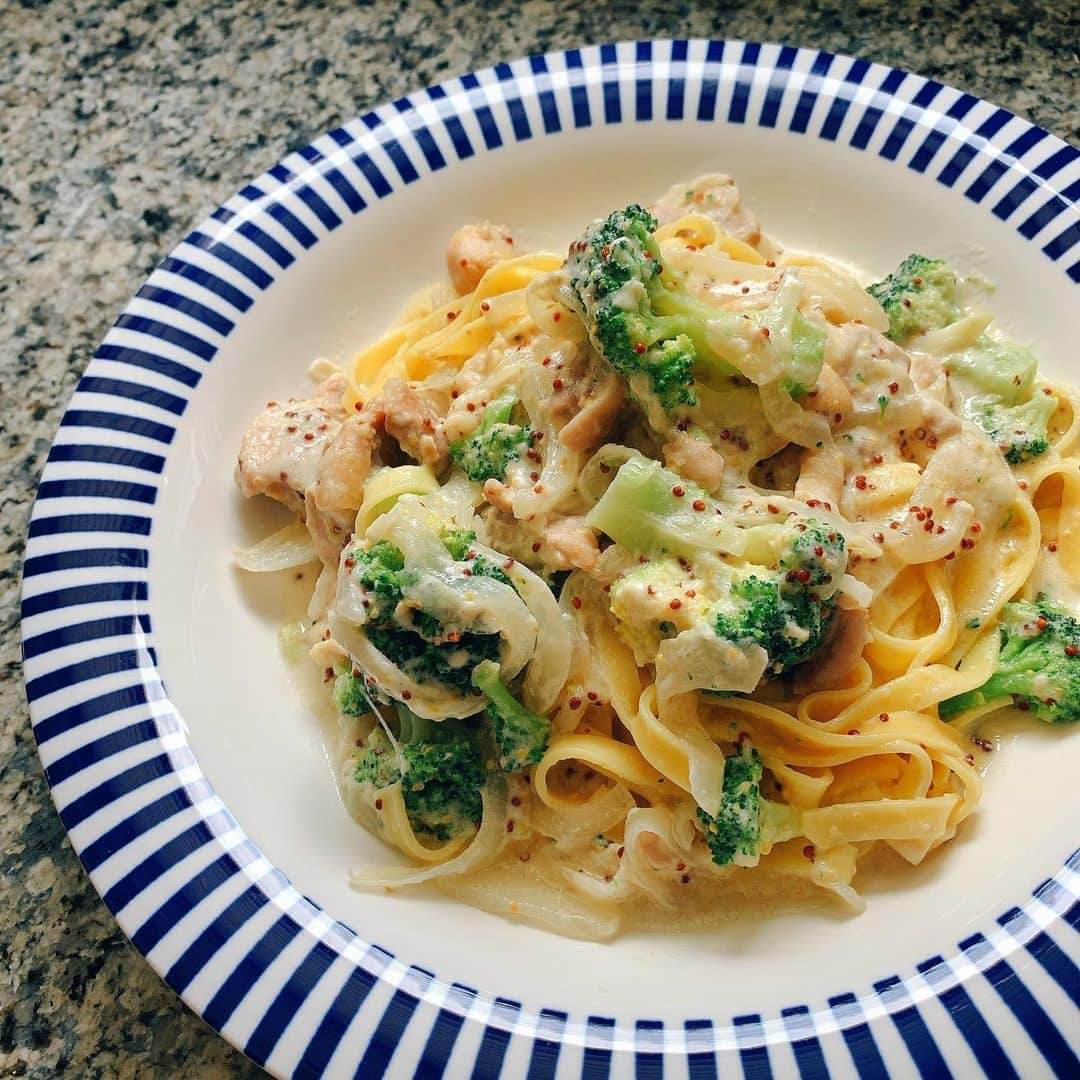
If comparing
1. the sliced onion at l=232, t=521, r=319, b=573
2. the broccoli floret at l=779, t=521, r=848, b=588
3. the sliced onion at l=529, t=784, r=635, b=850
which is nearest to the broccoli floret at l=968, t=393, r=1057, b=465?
the broccoli floret at l=779, t=521, r=848, b=588

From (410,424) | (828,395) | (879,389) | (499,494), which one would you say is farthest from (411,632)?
(879,389)

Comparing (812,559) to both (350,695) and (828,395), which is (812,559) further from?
(350,695)

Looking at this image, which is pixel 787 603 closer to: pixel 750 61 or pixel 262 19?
pixel 750 61

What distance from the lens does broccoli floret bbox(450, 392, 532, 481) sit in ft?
11.2

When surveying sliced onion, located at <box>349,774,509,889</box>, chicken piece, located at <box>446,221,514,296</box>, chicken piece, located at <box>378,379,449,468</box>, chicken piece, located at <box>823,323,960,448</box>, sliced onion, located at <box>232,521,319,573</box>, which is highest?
chicken piece, located at <box>823,323,960,448</box>

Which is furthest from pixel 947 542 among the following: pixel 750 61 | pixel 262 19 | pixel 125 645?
pixel 262 19

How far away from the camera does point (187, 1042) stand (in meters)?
3.05

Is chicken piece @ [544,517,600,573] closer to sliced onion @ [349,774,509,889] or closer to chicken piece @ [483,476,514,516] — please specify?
chicken piece @ [483,476,514,516]

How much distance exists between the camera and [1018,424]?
3.63m

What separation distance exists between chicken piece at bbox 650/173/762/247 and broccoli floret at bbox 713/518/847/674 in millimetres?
1644

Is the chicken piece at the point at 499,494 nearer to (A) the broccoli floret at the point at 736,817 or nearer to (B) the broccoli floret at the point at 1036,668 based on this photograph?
(A) the broccoli floret at the point at 736,817

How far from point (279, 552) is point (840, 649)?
79.0 inches

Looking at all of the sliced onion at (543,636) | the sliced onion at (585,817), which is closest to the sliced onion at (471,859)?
the sliced onion at (585,817)

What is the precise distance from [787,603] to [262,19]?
4.44 meters
